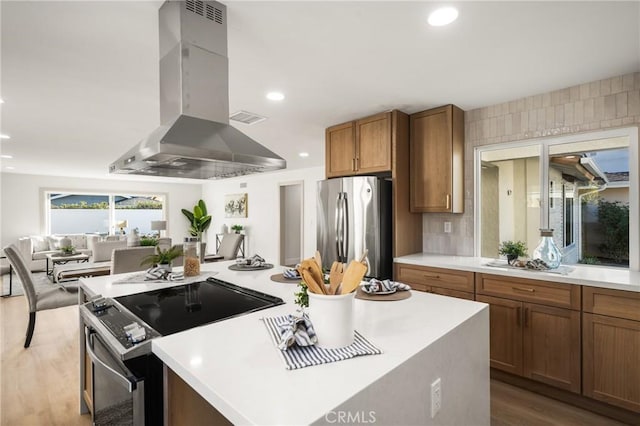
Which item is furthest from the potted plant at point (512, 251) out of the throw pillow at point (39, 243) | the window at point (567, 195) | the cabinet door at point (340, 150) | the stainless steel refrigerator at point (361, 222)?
the throw pillow at point (39, 243)

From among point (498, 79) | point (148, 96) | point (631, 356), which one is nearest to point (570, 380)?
point (631, 356)

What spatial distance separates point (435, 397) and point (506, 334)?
1777 millimetres

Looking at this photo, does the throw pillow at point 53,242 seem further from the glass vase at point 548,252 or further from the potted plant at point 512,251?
the glass vase at point 548,252

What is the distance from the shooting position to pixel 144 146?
1.59 meters

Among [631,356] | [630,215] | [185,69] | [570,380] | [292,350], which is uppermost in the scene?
[185,69]

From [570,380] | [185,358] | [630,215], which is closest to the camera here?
[185,358]

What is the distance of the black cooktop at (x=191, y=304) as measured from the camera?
4.39 ft

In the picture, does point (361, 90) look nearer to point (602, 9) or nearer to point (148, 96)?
point (602, 9)

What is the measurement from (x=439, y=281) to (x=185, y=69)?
2.49 m

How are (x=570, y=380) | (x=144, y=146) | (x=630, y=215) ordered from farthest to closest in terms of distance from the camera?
(x=630, y=215)
(x=570, y=380)
(x=144, y=146)

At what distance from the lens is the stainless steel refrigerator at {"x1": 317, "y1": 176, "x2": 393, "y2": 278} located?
3102mm

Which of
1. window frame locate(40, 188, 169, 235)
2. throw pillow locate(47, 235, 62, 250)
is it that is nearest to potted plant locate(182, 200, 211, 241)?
window frame locate(40, 188, 169, 235)

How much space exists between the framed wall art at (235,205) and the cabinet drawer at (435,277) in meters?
5.95

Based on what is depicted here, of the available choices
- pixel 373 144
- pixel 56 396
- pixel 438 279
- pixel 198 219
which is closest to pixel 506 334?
pixel 438 279
